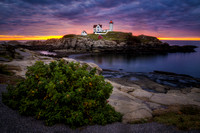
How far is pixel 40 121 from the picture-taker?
19.5 ft

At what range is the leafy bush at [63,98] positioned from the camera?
18.8ft

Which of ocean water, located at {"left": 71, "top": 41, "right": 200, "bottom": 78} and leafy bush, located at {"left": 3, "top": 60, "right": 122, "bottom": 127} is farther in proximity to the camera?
ocean water, located at {"left": 71, "top": 41, "right": 200, "bottom": 78}

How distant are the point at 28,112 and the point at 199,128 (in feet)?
28.8

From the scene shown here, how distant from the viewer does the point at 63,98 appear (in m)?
5.53

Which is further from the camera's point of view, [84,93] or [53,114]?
[84,93]

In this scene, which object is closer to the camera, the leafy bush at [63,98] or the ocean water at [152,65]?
the leafy bush at [63,98]

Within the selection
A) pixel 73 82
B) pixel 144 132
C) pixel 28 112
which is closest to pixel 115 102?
pixel 144 132

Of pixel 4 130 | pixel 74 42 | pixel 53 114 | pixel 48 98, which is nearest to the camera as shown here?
pixel 4 130

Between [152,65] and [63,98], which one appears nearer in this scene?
[63,98]

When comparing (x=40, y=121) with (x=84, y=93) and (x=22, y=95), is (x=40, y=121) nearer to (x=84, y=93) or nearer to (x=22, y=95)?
(x=22, y=95)

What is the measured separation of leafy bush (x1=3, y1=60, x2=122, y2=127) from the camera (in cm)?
572

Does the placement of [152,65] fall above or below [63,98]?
below

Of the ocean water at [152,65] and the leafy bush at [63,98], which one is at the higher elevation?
the leafy bush at [63,98]

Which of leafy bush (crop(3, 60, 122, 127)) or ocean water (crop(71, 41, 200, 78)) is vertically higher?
leafy bush (crop(3, 60, 122, 127))
